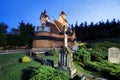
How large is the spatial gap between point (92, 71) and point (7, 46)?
125ft

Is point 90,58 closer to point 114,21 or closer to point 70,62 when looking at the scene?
point 70,62

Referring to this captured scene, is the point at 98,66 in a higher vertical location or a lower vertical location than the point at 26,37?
lower

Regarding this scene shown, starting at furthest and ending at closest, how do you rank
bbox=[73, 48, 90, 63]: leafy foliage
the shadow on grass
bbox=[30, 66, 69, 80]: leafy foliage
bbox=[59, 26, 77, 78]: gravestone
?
bbox=[73, 48, 90, 63]: leafy foliage, bbox=[59, 26, 77, 78]: gravestone, the shadow on grass, bbox=[30, 66, 69, 80]: leafy foliage

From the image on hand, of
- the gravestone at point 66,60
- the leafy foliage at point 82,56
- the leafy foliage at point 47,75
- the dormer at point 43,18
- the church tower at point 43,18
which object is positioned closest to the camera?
the leafy foliage at point 47,75

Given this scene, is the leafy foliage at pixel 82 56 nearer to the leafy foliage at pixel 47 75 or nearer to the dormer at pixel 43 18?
the leafy foliage at pixel 47 75

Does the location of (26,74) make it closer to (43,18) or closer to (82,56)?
(82,56)

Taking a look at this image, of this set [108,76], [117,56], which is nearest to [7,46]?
[117,56]

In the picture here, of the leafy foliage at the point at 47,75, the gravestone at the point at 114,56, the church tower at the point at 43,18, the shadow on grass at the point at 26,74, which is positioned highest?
the church tower at the point at 43,18

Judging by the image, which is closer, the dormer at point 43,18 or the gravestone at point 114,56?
the gravestone at point 114,56

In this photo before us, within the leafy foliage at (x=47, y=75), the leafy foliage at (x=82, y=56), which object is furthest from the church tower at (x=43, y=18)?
the leafy foliage at (x=47, y=75)

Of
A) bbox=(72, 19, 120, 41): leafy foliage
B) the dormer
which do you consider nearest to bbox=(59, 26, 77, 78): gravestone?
the dormer

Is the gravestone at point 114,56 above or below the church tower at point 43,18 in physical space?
below

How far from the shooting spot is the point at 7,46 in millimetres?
58719

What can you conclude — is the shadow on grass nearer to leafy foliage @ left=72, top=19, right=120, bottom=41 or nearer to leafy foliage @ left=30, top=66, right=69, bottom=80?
leafy foliage @ left=30, top=66, right=69, bottom=80
